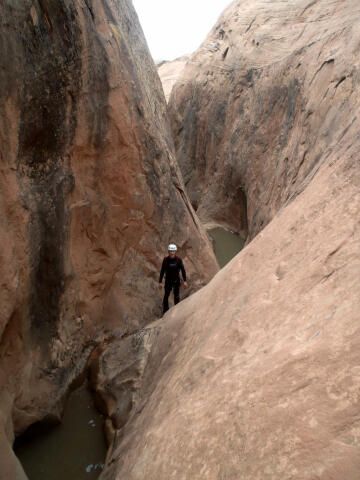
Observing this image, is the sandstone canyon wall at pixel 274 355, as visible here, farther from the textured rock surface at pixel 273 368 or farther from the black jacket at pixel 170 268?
the black jacket at pixel 170 268

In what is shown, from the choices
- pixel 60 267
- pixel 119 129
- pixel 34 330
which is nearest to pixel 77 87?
pixel 119 129

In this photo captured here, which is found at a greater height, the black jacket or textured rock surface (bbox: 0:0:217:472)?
textured rock surface (bbox: 0:0:217:472)

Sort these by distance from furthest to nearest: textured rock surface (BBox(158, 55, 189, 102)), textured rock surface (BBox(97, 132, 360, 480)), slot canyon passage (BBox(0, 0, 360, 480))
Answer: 1. textured rock surface (BBox(158, 55, 189, 102))
2. slot canyon passage (BBox(0, 0, 360, 480))
3. textured rock surface (BBox(97, 132, 360, 480))

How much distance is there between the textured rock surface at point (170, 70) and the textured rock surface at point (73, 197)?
13897 mm

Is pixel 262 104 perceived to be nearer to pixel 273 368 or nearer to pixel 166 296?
pixel 166 296

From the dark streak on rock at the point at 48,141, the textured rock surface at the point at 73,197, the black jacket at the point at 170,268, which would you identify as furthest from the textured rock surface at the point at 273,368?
the black jacket at the point at 170,268

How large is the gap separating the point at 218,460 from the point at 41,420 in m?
2.28

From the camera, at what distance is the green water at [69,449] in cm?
316

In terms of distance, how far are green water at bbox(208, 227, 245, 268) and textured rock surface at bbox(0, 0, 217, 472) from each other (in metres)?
2.19

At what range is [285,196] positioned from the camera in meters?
5.92

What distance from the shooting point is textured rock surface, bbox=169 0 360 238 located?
5973 mm

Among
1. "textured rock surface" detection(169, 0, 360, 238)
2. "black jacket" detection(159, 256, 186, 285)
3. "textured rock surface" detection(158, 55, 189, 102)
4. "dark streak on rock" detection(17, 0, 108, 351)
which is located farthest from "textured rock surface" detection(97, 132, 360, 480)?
"textured rock surface" detection(158, 55, 189, 102)

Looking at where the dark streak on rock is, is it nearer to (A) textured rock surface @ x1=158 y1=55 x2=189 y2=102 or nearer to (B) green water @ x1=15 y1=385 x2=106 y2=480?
(B) green water @ x1=15 y1=385 x2=106 y2=480

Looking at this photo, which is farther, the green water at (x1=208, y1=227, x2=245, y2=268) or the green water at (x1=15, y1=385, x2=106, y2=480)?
the green water at (x1=208, y1=227, x2=245, y2=268)
